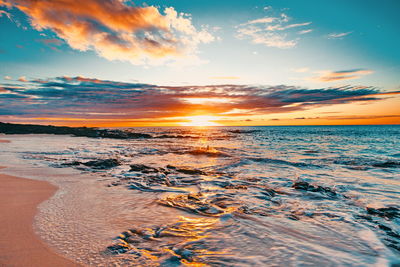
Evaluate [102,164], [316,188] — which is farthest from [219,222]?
[102,164]

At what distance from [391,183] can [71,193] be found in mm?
12690

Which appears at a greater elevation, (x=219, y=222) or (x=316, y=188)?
(x=219, y=222)

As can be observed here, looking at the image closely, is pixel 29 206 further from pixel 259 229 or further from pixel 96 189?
pixel 259 229

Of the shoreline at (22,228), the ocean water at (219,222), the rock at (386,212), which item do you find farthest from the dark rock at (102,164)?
the rock at (386,212)

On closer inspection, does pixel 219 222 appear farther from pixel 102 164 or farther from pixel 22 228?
pixel 102 164

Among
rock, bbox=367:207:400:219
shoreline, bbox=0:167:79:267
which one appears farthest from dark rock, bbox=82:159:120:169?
rock, bbox=367:207:400:219

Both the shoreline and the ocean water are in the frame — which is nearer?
the shoreline

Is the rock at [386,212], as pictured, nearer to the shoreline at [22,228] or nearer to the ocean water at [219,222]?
the ocean water at [219,222]

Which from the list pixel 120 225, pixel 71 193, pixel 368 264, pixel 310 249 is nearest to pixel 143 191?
pixel 71 193

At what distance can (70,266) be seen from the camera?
9.72 feet

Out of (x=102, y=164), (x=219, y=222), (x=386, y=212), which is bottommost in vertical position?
(x=386, y=212)

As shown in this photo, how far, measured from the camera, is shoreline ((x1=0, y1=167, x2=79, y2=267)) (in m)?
3.04

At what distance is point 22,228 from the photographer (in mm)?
3969

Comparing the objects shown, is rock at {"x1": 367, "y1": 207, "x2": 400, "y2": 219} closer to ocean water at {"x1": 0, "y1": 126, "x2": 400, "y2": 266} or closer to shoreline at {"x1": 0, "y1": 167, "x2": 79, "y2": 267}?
ocean water at {"x1": 0, "y1": 126, "x2": 400, "y2": 266}
